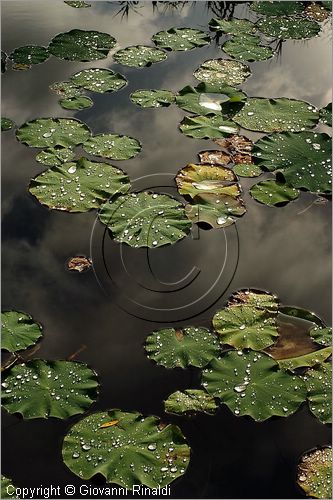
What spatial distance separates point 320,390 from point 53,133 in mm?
2978

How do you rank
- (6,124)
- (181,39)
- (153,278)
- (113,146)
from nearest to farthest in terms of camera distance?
(153,278), (113,146), (6,124), (181,39)

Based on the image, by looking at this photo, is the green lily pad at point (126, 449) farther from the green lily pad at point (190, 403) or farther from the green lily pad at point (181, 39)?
the green lily pad at point (181, 39)

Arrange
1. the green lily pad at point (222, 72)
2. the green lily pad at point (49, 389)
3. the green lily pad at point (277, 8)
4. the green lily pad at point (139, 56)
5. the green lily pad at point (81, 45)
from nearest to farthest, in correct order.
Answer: the green lily pad at point (49, 389) → the green lily pad at point (222, 72) → the green lily pad at point (139, 56) → the green lily pad at point (81, 45) → the green lily pad at point (277, 8)

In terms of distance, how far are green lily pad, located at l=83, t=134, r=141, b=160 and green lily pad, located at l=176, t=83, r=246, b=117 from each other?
70 cm

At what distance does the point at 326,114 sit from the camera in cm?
546

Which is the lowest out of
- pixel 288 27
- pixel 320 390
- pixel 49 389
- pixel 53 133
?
pixel 49 389

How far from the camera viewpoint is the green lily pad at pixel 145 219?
13.8 ft

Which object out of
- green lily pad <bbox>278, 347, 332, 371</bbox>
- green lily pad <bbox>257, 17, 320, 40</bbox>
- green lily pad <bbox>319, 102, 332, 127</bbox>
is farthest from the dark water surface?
green lily pad <bbox>257, 17, 320, 40</bbox>

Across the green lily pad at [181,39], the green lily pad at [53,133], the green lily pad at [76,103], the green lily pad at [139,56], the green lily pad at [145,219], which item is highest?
the green lily pad at [181,39]

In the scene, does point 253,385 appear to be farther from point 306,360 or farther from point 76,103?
point 76,103

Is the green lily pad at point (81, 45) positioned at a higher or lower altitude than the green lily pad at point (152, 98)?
higher

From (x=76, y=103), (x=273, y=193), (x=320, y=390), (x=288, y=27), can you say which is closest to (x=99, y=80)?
(x=76, y=103)

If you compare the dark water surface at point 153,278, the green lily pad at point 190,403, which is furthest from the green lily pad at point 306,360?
the green lily pad at point 190,403

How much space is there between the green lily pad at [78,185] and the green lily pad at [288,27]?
3030 mm
